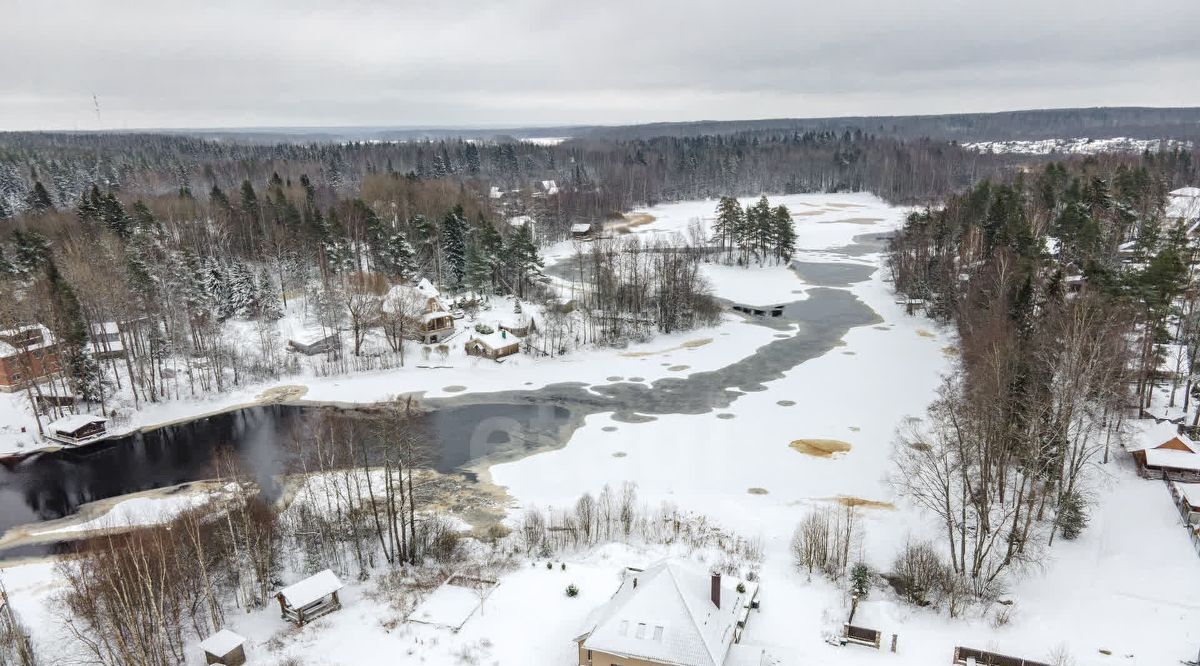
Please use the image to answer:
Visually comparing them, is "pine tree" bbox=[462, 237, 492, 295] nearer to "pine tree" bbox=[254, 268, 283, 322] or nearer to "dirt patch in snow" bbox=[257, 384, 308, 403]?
"pine tree" bbox=[254, 268, 283, 322]

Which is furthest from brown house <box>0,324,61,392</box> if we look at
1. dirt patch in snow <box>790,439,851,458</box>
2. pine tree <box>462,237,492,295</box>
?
dirt patch in snow <box>790,439,851,458</box>

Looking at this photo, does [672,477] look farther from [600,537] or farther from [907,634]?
[907,634]

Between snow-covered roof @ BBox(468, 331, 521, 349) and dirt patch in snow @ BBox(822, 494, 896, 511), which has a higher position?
snow-covered roof @ BBox(468, 331, 521, 349)

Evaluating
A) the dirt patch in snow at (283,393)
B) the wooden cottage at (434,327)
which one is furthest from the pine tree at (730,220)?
the dirt patch in snow at (283,393)

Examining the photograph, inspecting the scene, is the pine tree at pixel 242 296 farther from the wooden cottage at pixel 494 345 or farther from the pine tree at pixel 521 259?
the pine tree at pixel 521 259

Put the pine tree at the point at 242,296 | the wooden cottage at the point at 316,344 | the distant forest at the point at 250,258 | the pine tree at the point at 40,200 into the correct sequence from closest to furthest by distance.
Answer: the distant forest at the point at 250,258 < the wooden cottage at the point at 316,344 < the pine tree at the point at 242,296 < the pine tree at the point at 40,200

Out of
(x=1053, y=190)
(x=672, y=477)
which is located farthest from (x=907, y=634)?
(x=1053, y=190)
